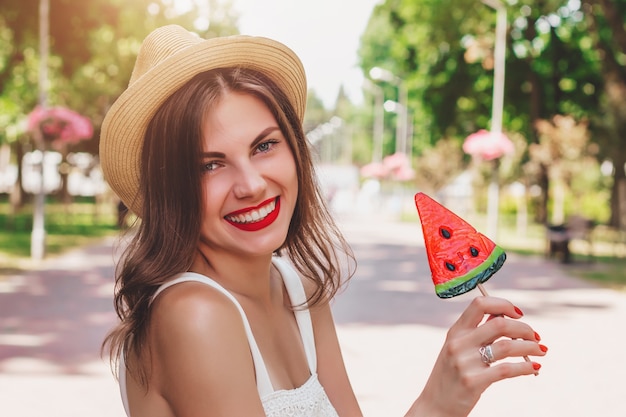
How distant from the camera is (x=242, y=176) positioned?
6.42 feet

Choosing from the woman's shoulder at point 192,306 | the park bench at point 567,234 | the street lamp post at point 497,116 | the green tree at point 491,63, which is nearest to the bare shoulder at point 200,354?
the woman's shoulder at point 192,306

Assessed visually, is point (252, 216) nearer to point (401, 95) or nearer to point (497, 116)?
point (497, 116)

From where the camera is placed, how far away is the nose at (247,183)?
195 centimetres

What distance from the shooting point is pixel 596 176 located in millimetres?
39656

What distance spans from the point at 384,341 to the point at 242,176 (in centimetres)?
763

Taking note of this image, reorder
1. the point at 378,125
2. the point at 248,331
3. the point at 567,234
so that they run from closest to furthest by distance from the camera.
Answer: the point at 248,331, the point at 567,234, the point at 378,125

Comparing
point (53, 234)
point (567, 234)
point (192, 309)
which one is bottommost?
point (53, 234)

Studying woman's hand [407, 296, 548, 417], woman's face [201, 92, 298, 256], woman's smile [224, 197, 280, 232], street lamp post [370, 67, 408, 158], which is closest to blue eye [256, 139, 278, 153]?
woman's face [201, 92, 298, 256]

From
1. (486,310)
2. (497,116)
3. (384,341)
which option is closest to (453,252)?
(486,310)

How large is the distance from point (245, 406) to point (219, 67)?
77 centimetres

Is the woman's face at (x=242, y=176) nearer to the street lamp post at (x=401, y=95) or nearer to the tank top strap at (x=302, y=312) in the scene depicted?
the tank top strap at (x=302, y=312)

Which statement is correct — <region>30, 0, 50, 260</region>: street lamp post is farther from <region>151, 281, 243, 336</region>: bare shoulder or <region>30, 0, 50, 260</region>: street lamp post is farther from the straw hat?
<region>151, 281, 243, 336</region>: bare shoulder

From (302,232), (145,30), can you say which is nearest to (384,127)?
(145,30)

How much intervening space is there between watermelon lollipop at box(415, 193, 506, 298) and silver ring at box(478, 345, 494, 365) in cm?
22
